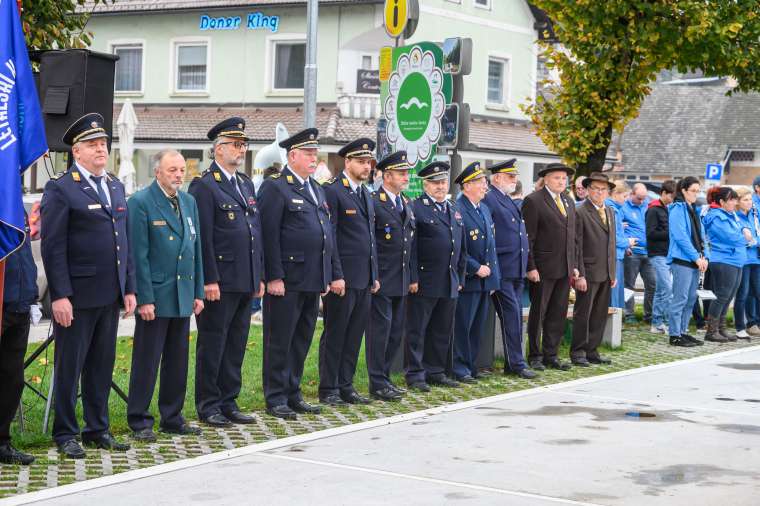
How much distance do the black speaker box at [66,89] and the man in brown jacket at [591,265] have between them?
19.3 feet

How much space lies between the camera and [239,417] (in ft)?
31.0

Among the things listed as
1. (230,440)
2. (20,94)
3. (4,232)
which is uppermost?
(20,94)

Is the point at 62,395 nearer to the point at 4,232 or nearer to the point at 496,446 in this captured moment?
the point at 4,232

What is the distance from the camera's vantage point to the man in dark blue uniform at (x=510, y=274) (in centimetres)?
1245

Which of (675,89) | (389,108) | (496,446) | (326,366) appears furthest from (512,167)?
(675,89)

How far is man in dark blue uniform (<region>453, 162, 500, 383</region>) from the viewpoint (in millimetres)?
12062

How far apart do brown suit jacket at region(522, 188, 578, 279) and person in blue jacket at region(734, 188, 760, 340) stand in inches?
173

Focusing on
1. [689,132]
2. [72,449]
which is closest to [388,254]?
[72,449]

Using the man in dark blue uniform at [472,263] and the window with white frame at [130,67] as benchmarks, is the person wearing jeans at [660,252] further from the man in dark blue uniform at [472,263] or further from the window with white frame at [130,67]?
the window with white frame at [130,67]

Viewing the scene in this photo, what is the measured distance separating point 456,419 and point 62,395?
10.0 feet

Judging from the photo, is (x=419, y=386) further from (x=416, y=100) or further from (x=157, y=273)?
(x=157, y=273)

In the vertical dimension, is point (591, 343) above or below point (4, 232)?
below

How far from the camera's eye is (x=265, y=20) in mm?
36688

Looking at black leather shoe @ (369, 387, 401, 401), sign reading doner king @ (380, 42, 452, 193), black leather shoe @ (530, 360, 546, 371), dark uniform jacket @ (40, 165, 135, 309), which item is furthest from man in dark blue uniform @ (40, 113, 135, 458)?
black leather shoe @ (530, 360, 546, 371)
